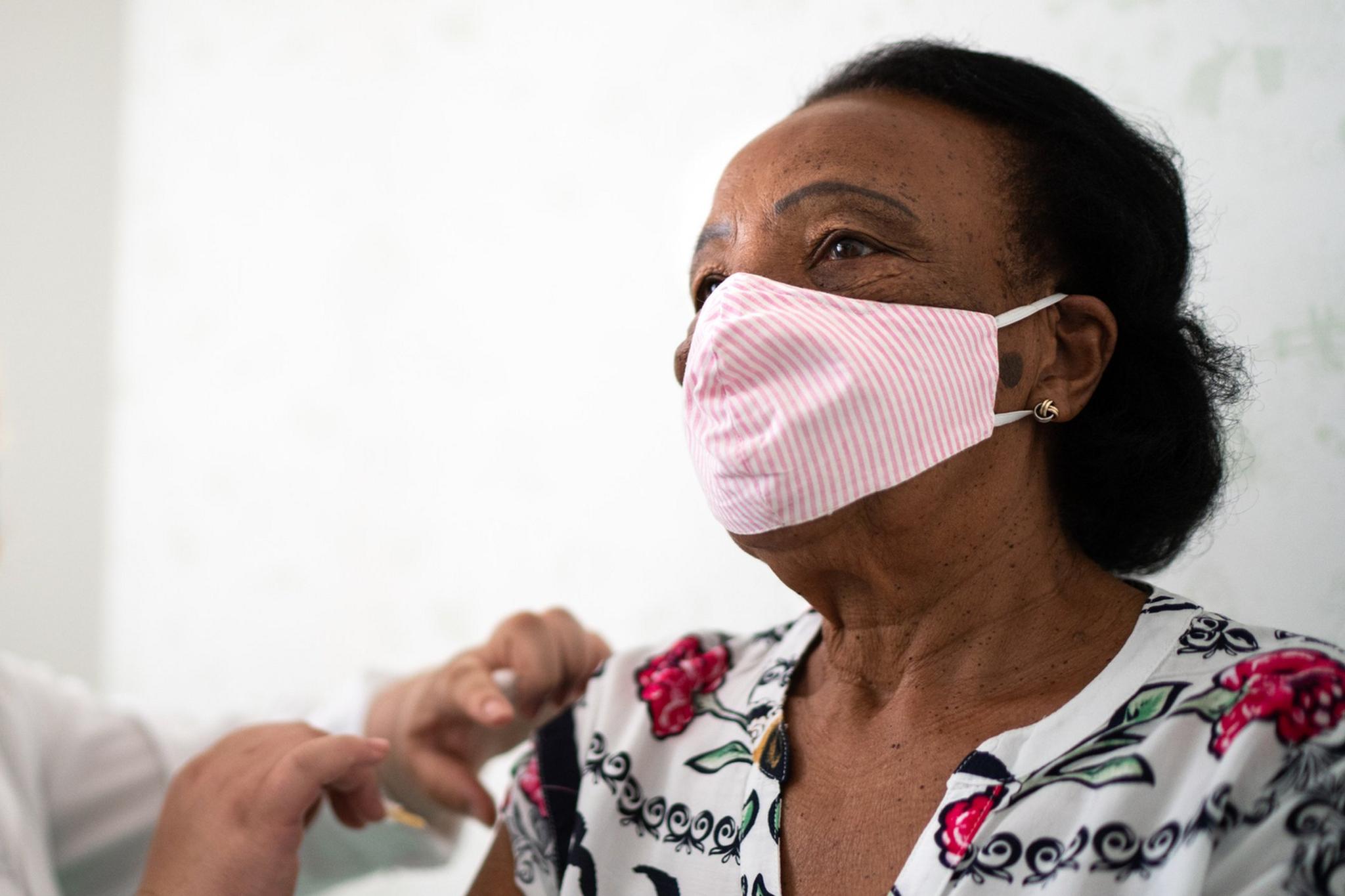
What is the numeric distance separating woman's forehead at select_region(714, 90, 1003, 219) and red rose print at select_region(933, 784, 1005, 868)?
0.52 metres

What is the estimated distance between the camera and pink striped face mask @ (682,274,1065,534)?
0.89 meters

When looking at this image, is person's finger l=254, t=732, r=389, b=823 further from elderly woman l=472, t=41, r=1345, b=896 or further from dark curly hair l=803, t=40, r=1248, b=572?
dark curly hair l=803, t=40, r=1248, b=572

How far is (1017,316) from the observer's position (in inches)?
38.5

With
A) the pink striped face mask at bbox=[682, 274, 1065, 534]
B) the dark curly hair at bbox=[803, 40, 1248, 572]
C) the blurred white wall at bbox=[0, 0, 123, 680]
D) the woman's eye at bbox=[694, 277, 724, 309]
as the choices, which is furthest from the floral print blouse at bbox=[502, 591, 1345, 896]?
the blurred white wall at bbox=[0, 0, 123, 680]

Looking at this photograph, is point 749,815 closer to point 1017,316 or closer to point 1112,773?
point 1112,773

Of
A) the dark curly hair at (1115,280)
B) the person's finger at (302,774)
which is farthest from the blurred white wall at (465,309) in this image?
the person's finger at (302,774)

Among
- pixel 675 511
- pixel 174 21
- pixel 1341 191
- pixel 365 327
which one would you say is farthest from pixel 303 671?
pixel 1341 191

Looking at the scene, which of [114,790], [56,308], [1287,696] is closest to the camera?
A: [1287,696]

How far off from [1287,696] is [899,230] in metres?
0.49

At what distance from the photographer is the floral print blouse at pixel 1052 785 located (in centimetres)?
76

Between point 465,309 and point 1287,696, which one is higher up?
point 465,309

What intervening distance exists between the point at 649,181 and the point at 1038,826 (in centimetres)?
122

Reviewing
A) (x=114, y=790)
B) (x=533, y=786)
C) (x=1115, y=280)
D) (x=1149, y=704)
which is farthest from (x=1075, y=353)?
(x=114, y=790)

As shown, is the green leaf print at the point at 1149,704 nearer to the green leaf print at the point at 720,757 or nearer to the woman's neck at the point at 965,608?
the woman's neck at the point at 965,608
